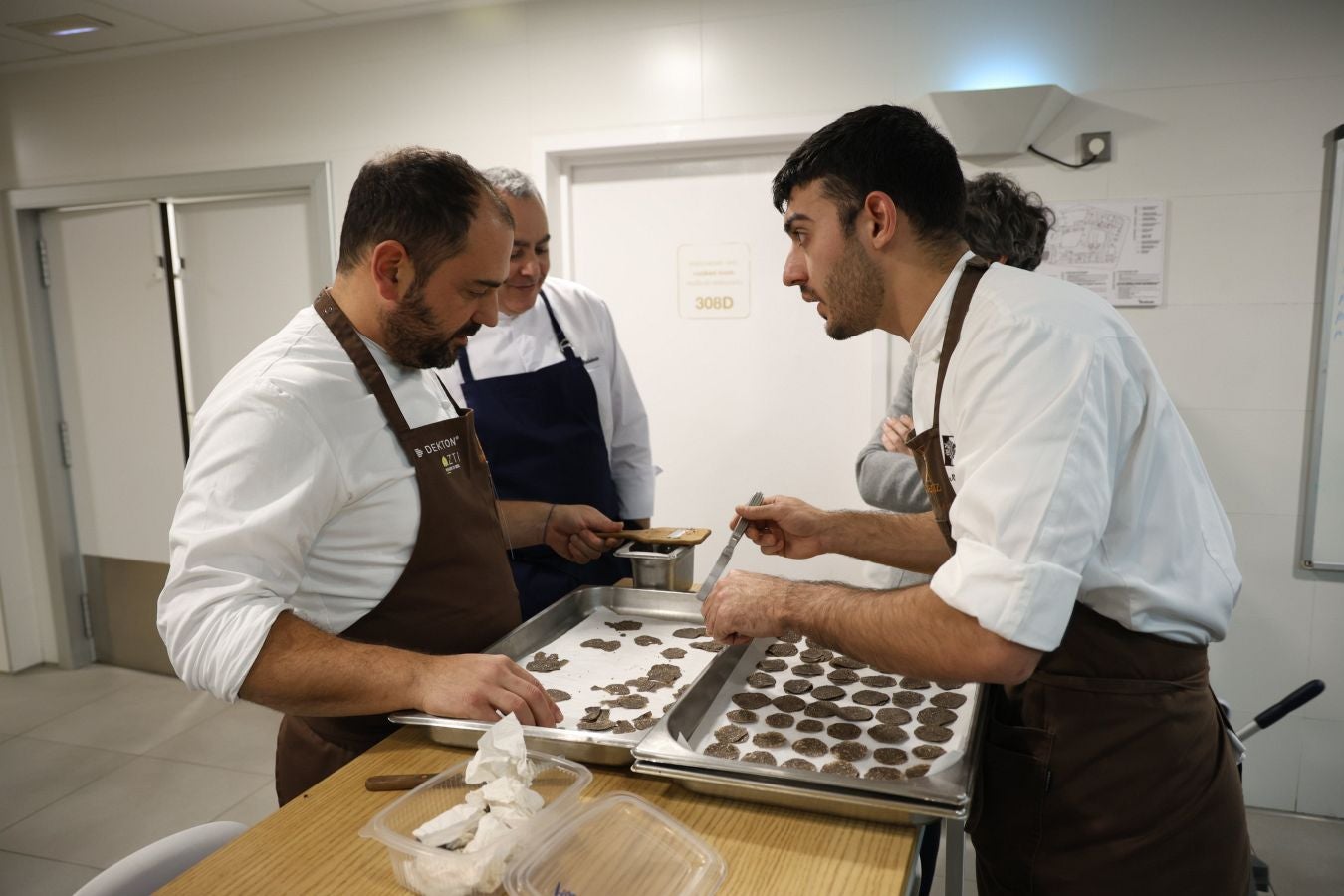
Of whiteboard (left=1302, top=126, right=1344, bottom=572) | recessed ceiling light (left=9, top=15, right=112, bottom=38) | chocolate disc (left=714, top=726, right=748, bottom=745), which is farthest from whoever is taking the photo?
recessed ceiling light (left=9, top=15, right=112, bottom=38)

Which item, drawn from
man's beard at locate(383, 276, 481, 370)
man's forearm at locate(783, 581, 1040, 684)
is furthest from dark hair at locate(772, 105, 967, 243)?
man's beard at locate(383, 276, 481, 370)

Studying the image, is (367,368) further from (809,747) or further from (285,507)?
(809,747)

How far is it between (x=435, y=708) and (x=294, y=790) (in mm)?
483

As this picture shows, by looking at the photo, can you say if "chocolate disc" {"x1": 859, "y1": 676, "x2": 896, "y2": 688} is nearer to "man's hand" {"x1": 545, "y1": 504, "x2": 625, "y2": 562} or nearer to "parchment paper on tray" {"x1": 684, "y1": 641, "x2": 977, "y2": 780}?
"parchment paper on tray" {"x1": 684, "y1": 641, "x2": 977, "y2": 780}

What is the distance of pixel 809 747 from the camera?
1318 millimetres

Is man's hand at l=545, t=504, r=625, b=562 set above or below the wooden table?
above

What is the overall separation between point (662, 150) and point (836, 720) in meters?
2.51

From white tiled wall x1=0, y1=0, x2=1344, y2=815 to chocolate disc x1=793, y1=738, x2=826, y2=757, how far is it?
2087 millimetres

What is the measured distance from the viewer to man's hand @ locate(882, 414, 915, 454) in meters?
2.21

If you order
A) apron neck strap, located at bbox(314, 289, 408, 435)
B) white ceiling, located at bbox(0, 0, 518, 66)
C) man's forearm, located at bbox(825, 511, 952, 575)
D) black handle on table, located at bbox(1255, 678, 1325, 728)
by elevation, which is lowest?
black handle on table, located at bbox(1255, 678, 1325, 728)

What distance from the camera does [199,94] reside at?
3.80 meters

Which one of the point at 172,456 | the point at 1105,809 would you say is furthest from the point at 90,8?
the point at 1105,809

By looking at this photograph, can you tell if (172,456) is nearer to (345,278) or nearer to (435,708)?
(345,278)

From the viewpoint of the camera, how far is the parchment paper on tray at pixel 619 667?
145cm
